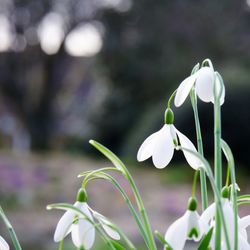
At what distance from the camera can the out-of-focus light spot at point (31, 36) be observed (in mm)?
10000

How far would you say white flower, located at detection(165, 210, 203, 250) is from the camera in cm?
59

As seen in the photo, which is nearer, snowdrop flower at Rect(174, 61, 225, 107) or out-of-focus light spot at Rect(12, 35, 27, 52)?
snowdrop flower at Rect(174, 61, 225, 107)

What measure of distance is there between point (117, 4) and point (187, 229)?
912 centimetres

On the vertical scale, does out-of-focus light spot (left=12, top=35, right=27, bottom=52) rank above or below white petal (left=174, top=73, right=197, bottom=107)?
below

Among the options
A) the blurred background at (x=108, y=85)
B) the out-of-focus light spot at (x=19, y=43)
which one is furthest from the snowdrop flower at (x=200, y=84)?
the out-of-focus light spot at (x=19, y=43)

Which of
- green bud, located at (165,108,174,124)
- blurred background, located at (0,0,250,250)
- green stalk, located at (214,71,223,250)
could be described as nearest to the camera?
green stalk, located at (214,71,223,250)

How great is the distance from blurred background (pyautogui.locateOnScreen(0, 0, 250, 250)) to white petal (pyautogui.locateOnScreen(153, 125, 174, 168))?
4177 mm

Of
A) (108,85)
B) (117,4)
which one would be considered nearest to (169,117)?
(108,85)

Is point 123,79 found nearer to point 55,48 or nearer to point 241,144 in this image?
point 55,48

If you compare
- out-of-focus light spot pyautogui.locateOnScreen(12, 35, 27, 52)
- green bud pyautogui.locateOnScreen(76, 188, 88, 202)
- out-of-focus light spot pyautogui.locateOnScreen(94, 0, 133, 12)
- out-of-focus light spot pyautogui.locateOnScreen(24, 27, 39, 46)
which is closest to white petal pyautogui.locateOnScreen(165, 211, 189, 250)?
green bud pyautogui.locateOnScreen(76, 188, 88, 202)

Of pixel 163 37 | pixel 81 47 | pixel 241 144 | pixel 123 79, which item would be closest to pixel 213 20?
pixel 163 37

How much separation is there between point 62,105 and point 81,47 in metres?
1.97

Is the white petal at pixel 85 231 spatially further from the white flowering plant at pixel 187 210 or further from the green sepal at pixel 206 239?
the green sepal at pixel 206 239

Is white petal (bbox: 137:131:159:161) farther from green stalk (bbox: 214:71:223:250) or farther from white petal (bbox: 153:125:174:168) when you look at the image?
green stalk (bbox: 214:71:223:250)
